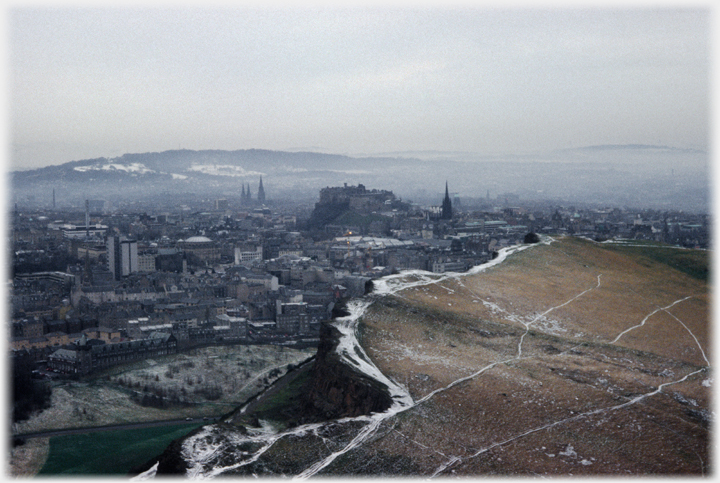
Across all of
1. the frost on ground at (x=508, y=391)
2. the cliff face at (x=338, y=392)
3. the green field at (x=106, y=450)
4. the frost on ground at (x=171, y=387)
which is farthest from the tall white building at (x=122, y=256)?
the cliff face at (x=338, y=392)

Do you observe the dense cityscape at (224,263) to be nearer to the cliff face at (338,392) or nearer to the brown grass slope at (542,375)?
the brown grass slope at (542,375)

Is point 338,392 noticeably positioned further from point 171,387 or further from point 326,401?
point 171,387

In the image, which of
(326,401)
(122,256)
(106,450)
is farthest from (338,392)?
(122,256)

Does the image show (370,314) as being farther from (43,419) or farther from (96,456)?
(43,419)

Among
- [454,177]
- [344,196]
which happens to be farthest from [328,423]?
[454,177]

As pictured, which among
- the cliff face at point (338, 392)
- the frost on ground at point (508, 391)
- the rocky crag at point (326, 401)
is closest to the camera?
the frost on ground at point (508, 391)
